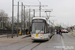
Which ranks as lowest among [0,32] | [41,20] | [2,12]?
[0,32]

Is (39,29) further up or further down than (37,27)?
further down

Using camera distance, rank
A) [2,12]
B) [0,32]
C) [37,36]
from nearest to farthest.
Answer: [37,36] → [0,32] → [2,12]

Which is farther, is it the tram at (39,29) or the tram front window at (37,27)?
the tram front window at (37,27)

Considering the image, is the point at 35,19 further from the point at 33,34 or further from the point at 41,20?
the point at 33,34

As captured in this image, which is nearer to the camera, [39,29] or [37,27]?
[39,29]

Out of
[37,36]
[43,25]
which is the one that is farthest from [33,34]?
[43,25]

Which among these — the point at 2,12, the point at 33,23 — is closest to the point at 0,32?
the point at 33,23

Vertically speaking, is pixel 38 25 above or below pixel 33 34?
above

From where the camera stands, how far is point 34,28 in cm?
1925

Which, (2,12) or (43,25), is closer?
(43,25)

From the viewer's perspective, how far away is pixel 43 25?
19484 mm

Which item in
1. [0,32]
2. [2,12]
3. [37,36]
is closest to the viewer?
[37,36]

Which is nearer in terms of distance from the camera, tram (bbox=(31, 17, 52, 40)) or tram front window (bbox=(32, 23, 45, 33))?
tram (bbox=(31, 17, 52, 40))

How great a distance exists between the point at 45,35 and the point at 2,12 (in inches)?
2123
